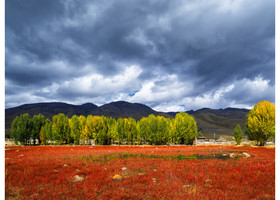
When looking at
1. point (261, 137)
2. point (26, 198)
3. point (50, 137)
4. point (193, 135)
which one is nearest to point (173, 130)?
point (193, 135)

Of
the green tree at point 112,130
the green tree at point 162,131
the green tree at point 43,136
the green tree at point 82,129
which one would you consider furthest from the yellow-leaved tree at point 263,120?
the green tree at point 43,136

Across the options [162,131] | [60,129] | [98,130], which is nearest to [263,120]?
[162,131]

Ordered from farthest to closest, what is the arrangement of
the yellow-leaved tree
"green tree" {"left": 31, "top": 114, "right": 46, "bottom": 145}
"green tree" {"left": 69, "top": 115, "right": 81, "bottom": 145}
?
"green tree" {"left": 31, "top": 114, "right": 46, "bottom": 145} → "green tree" {"left": 69, "top": 115, "right": 81, "bottom": 145} → the yellow-leaved tree

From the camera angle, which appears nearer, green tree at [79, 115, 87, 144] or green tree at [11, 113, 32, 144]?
green tree at [79, 115, 87, 144]

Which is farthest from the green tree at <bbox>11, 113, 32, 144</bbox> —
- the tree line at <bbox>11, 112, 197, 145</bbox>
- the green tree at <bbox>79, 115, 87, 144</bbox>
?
the green tree at <bbox>79, 115, 87, 144</bbox>

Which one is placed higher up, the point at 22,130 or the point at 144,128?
the point at 144,128

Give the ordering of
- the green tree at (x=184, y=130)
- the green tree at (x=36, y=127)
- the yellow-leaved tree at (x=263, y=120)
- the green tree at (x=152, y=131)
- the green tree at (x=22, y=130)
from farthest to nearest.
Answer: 1. the green tree at (x=36, y=127)
2. the green tree at (x=22, y=130)
3. the green tree at (x=152, y=131)
4. the green tree at (x=184, y=130)
5. the yellow-leaved tree at (x=263, y=120)

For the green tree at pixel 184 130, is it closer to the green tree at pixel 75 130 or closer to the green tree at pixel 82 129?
the green tree at pixel 82 129

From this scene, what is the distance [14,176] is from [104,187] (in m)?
4.28

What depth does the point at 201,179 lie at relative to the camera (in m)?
7.34

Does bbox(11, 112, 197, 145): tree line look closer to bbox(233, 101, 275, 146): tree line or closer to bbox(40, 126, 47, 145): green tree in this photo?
bbox(40, 126, 47, 145): green tree

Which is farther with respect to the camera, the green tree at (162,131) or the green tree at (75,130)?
the green tree at (162,131)

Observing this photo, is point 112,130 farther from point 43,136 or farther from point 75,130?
point 43,136
